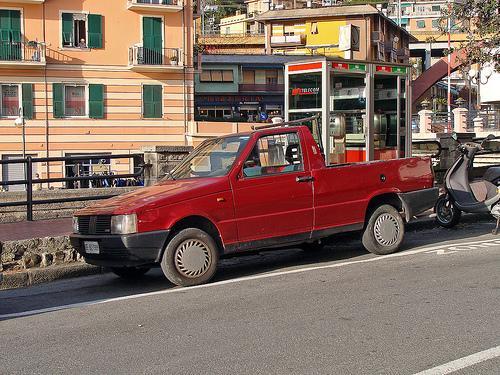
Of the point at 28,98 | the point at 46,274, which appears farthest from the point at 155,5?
the point at 46,274

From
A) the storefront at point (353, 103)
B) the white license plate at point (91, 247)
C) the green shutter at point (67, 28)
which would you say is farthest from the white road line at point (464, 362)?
the green shutter at point (67, 28)

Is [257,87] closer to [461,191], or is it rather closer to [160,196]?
[461,191]

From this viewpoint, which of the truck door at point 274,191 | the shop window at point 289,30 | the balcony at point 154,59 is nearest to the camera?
the truck door at point 274,191

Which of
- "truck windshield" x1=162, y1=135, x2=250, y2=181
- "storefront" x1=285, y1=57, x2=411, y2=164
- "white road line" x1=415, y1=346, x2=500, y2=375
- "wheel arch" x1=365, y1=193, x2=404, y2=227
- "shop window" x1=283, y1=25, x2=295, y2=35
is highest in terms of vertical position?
"shop window" x1=283, y1=25, x2=295, y2=35

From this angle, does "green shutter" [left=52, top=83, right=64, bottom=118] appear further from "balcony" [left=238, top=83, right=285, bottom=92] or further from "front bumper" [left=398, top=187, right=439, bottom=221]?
"front bumper" [left=398, top=187, right=439, bottom=221]

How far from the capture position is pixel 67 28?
3134 cm

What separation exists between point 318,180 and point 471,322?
123 inches

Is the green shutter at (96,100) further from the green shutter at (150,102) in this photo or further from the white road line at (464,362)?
the white road line at (464,362)

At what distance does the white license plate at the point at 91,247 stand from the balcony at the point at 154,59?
25853 millimetres

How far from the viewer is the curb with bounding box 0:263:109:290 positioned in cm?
777

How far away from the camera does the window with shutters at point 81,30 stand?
31328mm

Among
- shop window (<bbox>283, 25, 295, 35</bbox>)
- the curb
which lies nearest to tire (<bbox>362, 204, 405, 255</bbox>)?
the curb

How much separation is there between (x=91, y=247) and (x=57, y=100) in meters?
26.1

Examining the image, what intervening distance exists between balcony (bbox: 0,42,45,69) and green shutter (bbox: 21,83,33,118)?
0.99 metres
